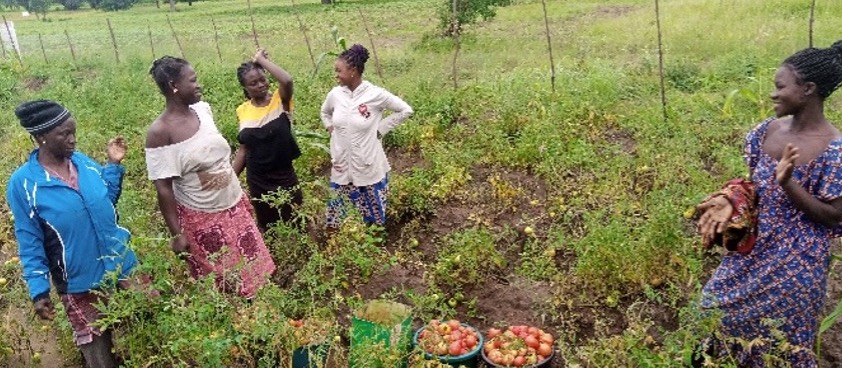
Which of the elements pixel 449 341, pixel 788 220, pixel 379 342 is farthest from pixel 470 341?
pixel 788 220

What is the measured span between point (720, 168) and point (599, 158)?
85 centimetres

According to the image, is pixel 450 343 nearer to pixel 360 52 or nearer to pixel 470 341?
pixel 470 341

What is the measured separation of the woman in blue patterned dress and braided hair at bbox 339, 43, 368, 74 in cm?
222

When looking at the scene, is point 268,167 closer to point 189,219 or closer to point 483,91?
point 189,219

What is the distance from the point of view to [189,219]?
3.58 meters

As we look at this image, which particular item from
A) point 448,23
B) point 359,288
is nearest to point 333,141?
point 359,288

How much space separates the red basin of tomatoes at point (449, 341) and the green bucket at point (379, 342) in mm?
90

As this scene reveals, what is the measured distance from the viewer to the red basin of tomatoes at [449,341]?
3.19 metres

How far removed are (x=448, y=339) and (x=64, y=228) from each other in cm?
177

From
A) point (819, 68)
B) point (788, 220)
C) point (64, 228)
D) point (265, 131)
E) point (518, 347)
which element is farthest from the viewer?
point (265, 131)

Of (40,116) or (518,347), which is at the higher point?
(40,116)

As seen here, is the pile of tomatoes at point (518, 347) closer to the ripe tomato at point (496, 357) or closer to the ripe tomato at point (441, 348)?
the ripe tomato at point (496, 357)

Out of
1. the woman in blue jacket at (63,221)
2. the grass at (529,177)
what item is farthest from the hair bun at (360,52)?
the woman in blue jacket at (63,221)

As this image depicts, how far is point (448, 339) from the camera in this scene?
3324 millimetres
